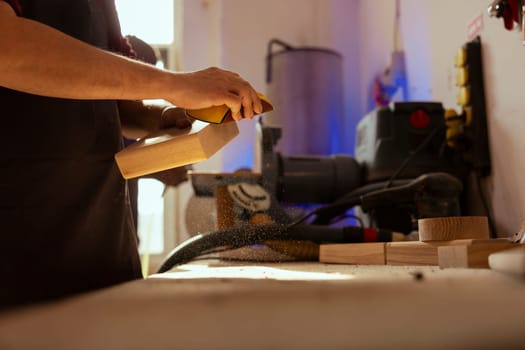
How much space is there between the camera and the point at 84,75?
2.19 feet

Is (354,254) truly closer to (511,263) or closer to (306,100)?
(511,263)

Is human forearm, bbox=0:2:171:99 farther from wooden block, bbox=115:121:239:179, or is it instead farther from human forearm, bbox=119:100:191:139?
human forearm, bbox=119:100:191:139

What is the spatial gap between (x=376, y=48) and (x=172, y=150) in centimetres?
220

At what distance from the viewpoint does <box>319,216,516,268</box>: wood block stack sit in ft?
2.02

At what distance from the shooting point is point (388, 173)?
5.49 ft

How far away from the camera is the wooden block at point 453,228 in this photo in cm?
77

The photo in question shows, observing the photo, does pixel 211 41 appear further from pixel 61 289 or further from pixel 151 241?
pixel 61 289

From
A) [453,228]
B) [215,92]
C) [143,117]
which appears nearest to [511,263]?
[453,228]

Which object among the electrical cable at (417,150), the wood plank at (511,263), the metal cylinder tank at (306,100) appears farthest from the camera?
the metal cylinder tank at (306,100)

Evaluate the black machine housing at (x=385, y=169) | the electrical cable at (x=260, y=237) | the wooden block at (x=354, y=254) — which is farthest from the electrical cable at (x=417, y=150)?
the wooden block at (x=354, y=254)

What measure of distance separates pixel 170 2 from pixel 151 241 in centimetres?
144

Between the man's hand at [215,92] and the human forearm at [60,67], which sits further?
the man's hand at [215,92]

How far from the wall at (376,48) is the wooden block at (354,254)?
49 centimetres

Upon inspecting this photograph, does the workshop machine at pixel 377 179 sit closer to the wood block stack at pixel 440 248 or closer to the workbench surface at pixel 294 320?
the wood block stack at pixel 440 248
